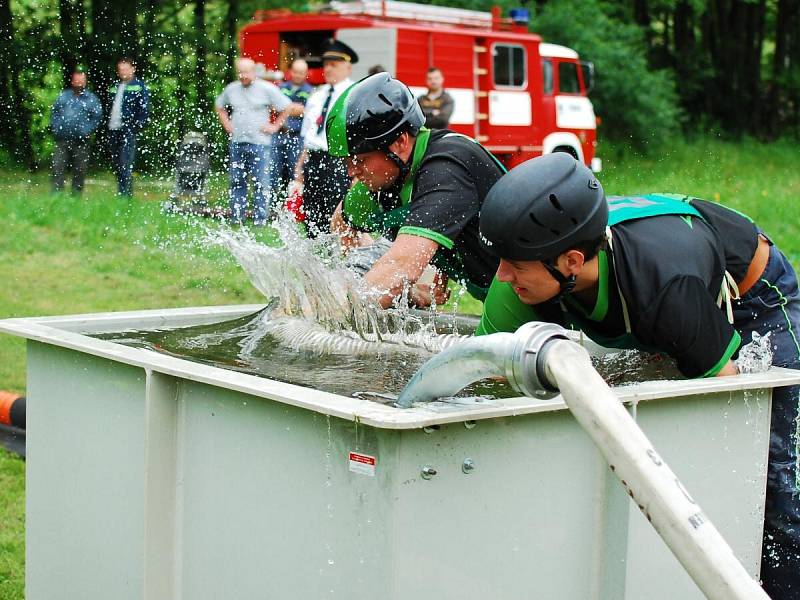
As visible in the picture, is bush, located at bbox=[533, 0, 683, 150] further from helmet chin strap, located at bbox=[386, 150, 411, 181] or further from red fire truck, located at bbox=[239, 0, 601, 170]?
helmet chin strap, located at bbox=[386, 150, 411, 181]

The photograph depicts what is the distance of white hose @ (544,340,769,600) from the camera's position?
2398 millimetres

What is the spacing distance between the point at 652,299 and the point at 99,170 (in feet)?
42.2

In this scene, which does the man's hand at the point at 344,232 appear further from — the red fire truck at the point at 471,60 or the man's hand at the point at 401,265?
the red fire truck at the point at 471,60

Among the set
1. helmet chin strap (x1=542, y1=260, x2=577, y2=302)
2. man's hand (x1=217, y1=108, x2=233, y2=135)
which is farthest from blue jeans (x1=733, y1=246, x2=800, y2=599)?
man's hand (x1=217, y1=108, x2=233, y2=135)

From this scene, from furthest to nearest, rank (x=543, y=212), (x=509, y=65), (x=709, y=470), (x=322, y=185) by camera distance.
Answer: (x=509, y=65), (x=322, y=185), (x=709, y=470), (x=543, y=212)

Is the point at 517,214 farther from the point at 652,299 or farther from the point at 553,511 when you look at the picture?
the point at 553,511

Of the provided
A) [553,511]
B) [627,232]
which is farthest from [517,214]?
[553,511]

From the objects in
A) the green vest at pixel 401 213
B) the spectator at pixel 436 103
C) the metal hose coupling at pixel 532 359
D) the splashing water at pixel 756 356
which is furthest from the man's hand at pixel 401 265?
the spectator at pixel 436 103

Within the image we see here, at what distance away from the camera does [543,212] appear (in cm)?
316

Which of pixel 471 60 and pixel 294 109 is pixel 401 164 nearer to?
pixel 294 109

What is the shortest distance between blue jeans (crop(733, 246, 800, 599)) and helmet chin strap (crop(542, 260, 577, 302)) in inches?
30.1

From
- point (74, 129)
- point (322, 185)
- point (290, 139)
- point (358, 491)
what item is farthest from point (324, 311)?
point (74, 129)

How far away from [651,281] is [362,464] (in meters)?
0.94

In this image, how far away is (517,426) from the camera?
3.01m
